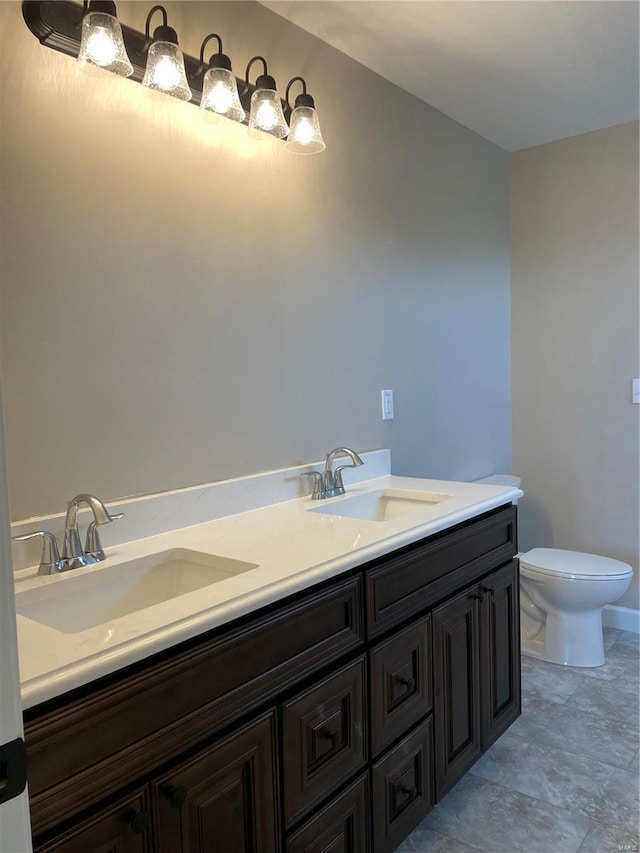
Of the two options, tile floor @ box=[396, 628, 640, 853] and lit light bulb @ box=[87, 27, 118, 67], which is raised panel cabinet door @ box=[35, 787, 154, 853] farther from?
lit light bulb @ box=[87, 27, 118, 67]

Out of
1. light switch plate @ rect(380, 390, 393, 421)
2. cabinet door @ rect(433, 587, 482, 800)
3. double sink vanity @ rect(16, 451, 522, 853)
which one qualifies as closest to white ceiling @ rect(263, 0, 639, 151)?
light switch plate @ rect(380, 390, 393, 421)

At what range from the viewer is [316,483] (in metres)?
2.00

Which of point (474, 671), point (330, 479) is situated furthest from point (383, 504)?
point (474, 671)

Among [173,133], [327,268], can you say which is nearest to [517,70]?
[327,268]

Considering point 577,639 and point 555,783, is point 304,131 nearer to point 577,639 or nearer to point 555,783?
point 555,783

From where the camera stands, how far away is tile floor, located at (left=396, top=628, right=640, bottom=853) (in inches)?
67.4

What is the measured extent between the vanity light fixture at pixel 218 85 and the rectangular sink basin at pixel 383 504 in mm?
1126

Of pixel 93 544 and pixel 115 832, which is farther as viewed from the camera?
pixel 93 544

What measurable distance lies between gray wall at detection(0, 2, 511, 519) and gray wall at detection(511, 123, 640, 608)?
0.63 meters

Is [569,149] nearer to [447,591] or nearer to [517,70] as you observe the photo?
[517,70]

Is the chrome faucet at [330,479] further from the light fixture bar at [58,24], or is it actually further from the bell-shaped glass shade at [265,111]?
the light fixture bar at [58,24]

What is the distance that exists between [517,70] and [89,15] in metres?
1.68

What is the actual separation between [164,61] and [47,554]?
44.4 inches

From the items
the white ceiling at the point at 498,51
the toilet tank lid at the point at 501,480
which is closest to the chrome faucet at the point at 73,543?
the white ceiling at the point at 498,51
